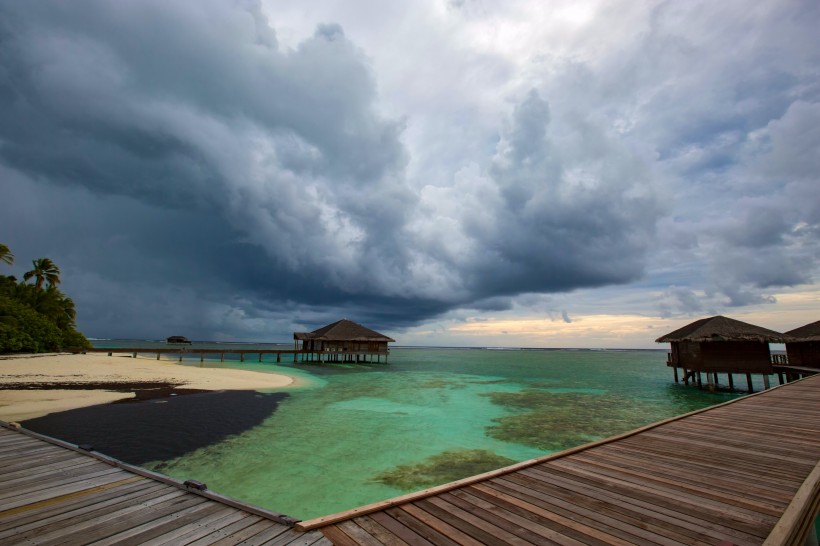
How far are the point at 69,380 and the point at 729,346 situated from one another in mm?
44891

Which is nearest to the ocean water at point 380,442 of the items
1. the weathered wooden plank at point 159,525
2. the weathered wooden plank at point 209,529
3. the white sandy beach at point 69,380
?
the weathered wooden plank at point 159,525

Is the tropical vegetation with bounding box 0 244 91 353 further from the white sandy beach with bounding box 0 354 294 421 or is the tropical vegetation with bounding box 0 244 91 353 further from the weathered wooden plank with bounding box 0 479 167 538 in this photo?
the weathered wooden plank with bounding box 0 479 167 538

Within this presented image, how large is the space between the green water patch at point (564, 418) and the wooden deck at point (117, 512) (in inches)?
431

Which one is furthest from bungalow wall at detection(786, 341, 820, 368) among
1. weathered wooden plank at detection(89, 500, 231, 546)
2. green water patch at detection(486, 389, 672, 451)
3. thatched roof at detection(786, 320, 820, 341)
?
weathered wooden plank at detection(89, 500, 231, 546)

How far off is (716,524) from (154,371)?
3680 cm

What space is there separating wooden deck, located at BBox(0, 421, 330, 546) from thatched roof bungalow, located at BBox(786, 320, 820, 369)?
36.8 metres

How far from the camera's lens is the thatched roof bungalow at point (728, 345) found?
24250 mm

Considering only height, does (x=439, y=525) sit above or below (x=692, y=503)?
above

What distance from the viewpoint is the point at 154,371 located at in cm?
3000

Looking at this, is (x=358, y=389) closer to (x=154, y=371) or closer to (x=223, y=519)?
(x=154, y=371)

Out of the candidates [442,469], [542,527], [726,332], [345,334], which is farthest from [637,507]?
[345,334]

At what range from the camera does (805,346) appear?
28688mm

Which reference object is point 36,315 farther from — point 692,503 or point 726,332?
point 726,332

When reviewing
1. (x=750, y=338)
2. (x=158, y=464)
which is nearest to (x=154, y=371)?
(x=158, y=464)
